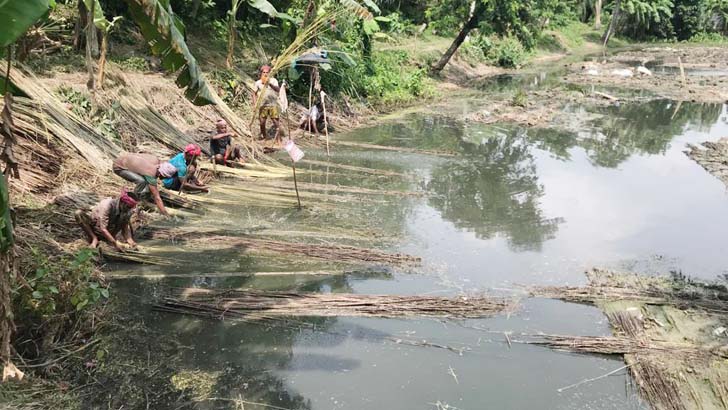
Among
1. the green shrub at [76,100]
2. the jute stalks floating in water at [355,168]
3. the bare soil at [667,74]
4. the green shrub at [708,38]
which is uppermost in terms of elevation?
the green shrub at [708,38]

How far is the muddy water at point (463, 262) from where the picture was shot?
4.22m

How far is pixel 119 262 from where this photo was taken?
18.8ft

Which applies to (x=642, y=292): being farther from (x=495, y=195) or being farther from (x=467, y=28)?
(x=467, y=28)

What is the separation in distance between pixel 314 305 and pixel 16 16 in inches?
127

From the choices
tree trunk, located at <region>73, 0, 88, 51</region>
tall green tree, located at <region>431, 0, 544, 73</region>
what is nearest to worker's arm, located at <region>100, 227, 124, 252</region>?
tree trunk, located at <region>73, 0, 88, 51</region>

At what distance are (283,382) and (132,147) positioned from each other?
17.4ft

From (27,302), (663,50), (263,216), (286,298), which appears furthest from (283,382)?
(663,50)

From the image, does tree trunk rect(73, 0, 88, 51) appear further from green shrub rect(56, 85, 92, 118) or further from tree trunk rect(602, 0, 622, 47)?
tree trunk rect(602, 0, 622, 47)

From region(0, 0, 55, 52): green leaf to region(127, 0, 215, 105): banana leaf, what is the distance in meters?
1.04

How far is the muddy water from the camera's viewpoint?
4.22 m

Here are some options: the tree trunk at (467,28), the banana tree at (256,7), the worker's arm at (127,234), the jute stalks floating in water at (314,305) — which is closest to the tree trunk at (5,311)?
the jute stalks floating in water at (314,305)

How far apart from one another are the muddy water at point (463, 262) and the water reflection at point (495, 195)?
0.03 metres

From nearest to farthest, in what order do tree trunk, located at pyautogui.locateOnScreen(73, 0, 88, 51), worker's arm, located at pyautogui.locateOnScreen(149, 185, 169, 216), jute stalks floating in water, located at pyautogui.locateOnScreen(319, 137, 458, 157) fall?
1. worker's arm, located at pyautogui.locateOnScreen(149, 185, 169, 216)
2. tree trunk, located at pyautogui.locateOnScreen(73, 0, 88, 51)
3. jute stalks floating in water, located at pyautogui.locateOnScreen(319, 137, 458, 157)

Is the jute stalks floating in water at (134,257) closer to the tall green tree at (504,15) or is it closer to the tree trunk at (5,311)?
the tree trunk at (5,311)
